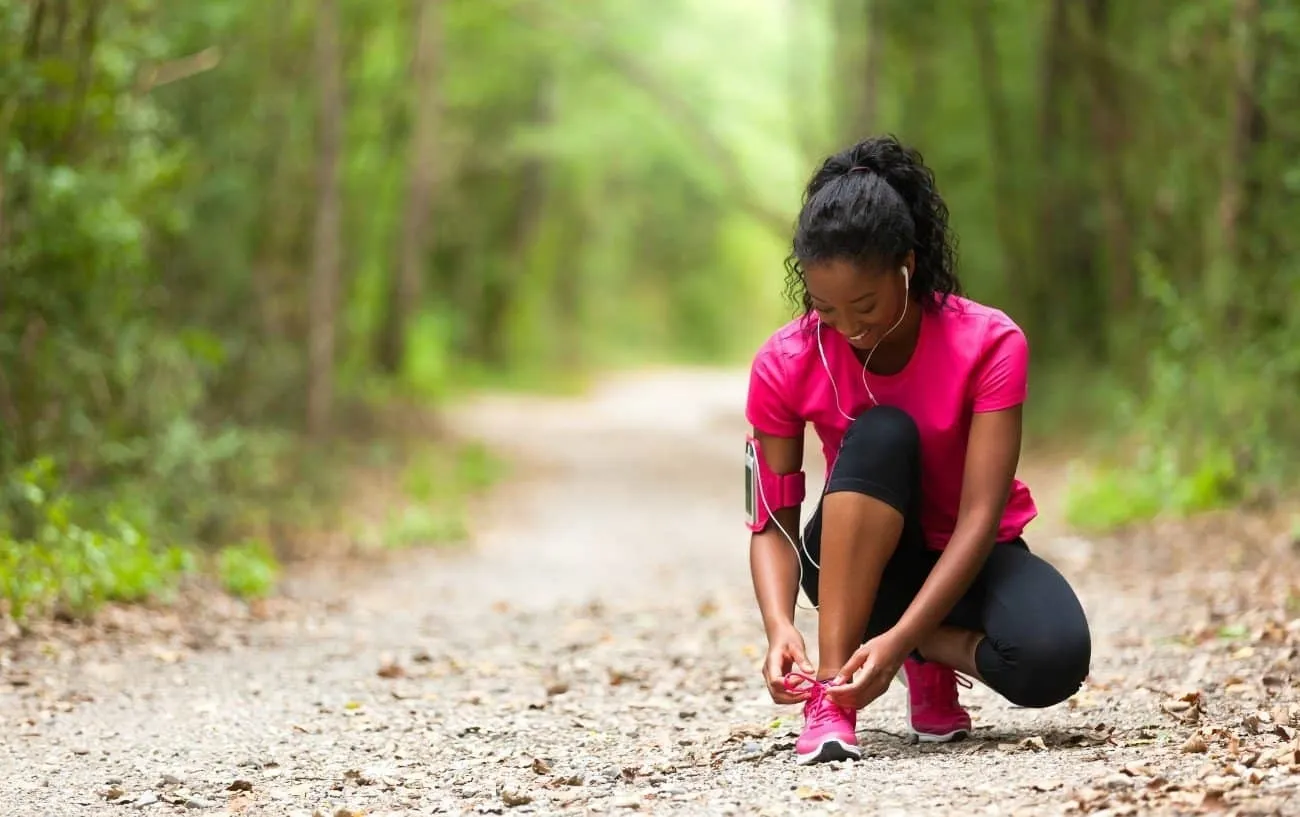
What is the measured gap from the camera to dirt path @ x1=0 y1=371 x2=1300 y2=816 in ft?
10.5

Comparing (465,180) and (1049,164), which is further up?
(465,180)

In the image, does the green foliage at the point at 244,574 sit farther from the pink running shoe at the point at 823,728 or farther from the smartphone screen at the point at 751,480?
the pink running shoe at the point at 823,728

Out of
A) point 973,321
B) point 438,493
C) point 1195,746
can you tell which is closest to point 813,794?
point 1195,746

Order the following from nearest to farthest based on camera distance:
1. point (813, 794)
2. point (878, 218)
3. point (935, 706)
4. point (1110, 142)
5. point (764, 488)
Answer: point (813, 794)
point (878, 218)
point (764, 488)
point (935, 706)
point (1110, 142)

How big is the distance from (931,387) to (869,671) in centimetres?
70

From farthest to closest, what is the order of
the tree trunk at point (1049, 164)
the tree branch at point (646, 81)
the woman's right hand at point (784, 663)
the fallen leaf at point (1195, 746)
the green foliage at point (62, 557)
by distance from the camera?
the tree branch at point (646, 81) → the tree trunk at point (1049, 164) → the green foliage at point (62, 557) → the woman's right hand at point (784, 663) → the fallen leaf at point (1195, 746)

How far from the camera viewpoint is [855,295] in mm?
3316

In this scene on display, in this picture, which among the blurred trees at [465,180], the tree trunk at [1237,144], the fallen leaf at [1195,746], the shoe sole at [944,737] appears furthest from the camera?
the tree trunk at [1237,144]

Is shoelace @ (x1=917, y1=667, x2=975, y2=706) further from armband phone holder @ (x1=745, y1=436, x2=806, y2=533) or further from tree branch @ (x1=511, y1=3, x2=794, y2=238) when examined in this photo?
tree branch @ (x1=511, y1=3, x2=794, y2=238)

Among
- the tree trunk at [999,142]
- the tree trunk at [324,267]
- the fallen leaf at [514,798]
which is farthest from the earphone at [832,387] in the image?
the tree trunk at [999,142]

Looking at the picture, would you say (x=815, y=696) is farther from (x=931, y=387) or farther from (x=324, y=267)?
(x=324, y=267)

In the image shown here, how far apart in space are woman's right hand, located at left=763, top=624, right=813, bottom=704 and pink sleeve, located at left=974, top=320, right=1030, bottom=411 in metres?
0.71

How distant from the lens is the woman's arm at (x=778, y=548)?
3.63 metres

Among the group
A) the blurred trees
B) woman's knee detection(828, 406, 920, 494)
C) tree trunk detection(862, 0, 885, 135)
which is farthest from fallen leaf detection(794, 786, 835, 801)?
tree trunk detection(862, 0, 885, 135)
